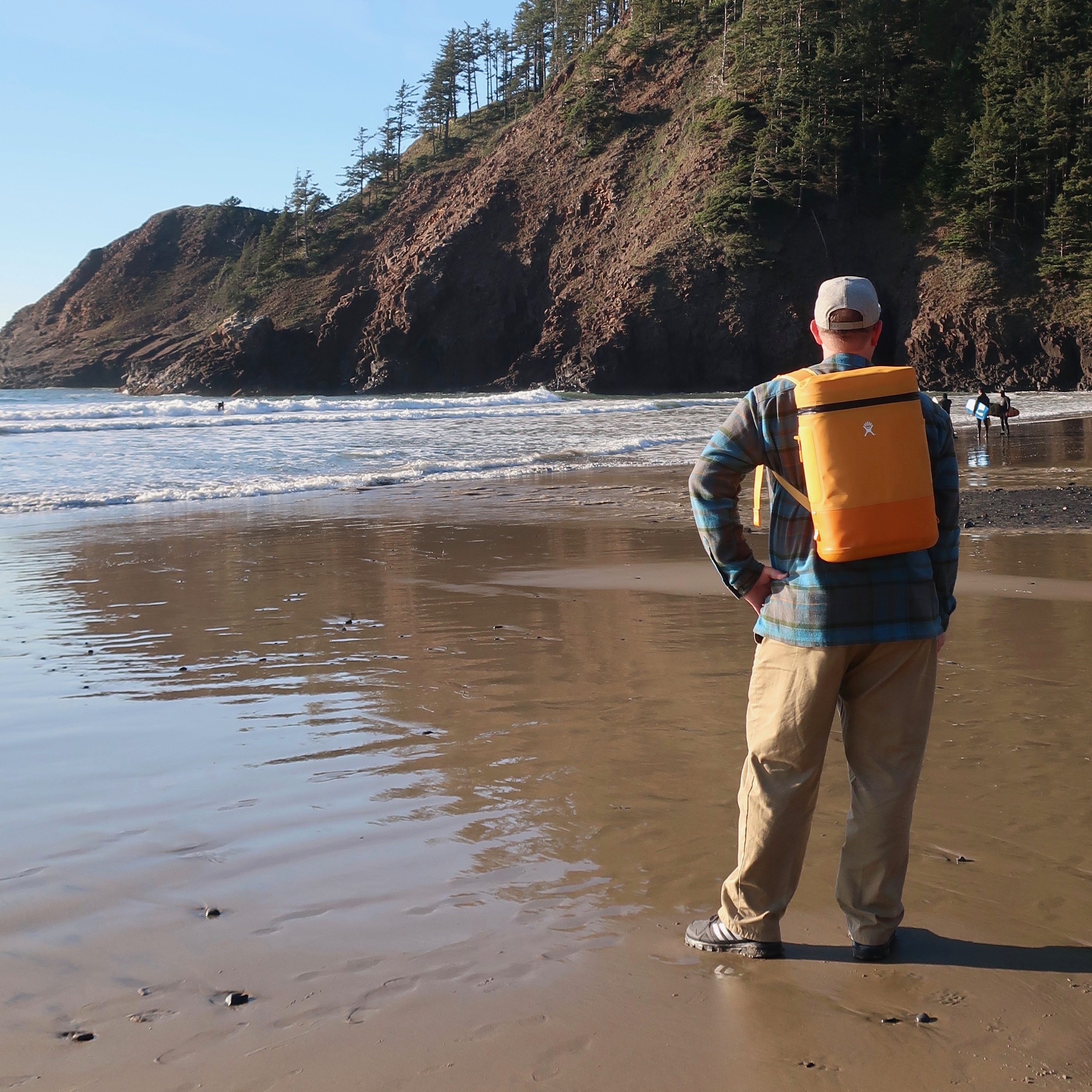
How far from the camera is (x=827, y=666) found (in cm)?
247

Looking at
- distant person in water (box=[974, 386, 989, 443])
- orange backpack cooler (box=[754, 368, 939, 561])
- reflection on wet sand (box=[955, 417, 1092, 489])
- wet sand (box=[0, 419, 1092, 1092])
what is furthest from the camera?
distant person in water (box=[974, 386, 989, 443])

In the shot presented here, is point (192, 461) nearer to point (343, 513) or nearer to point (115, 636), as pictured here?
point (343, 513)

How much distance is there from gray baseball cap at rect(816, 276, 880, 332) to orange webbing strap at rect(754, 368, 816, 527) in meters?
0.14

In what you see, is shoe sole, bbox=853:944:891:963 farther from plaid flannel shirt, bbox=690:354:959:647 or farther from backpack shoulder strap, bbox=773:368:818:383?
backpack shoulder strap, bbox=773:368:818:383

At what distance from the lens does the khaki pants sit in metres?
2.51

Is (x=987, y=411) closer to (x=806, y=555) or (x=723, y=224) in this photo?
(x=806, y=555)

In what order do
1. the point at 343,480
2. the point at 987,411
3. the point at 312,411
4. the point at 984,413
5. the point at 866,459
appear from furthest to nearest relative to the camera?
the point at 312,411
the point at 984,413
the point at 987,411
the point at 343,480
the point at 866,459

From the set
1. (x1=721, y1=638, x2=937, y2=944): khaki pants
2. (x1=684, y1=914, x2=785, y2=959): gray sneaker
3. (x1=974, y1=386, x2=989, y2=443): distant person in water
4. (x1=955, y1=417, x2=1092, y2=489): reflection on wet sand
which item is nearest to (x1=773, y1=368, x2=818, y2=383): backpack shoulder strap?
(x1=721, y1=638, x2=937, y2=944): khaki pants

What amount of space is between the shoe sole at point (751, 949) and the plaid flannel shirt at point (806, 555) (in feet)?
2.57

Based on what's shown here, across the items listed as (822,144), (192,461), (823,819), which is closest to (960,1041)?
(823,819)

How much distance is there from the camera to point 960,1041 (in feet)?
7.04

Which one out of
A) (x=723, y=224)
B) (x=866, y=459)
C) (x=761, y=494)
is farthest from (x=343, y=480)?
(x=723, y=224)

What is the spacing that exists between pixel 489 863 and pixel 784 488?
4.94 ft

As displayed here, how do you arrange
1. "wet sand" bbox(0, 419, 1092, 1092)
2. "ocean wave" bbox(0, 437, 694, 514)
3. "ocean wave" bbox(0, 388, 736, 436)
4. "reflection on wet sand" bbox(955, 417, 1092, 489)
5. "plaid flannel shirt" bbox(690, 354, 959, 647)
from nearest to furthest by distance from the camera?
"wet sand" bbox(0, 419, 1092, 1092)
"plaid flannel shirt" bbox(690, 354, 959, 647)
"reflection on wet sand" bbox(955, 417, 1092, 489)
"ocean wave" bbox(0, 437, 694, 514)
"ocean wave" bbox(0, 388, 736, 436)
